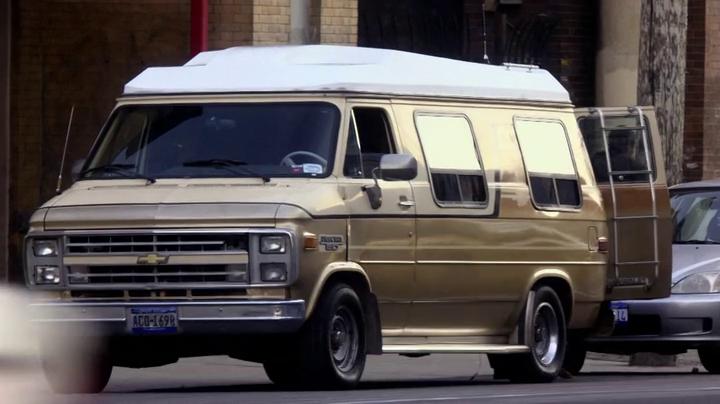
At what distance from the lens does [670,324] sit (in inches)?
633

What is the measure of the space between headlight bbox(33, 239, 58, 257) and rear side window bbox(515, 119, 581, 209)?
382 centimetres

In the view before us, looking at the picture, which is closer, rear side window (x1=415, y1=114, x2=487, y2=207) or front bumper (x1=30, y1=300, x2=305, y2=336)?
front bumper (x1=30, y1=300, x2=305, y2=336)

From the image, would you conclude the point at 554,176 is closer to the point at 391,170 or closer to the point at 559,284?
the point at 559,284

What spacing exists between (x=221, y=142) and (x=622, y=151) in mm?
4052

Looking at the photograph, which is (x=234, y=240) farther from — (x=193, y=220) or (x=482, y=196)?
(x=482, y=196)

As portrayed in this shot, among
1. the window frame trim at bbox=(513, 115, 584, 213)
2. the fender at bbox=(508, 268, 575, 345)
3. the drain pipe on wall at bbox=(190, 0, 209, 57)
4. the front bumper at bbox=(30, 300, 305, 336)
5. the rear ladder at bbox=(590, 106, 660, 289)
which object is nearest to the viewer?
the front bumper at bbox=(30, 300, 305, 336)

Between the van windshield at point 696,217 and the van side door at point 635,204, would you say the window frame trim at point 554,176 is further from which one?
the van windshield at point 696,217

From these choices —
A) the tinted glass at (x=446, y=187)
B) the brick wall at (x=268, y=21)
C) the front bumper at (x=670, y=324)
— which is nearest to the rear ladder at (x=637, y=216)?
the front bumper at (x=670, y=324)

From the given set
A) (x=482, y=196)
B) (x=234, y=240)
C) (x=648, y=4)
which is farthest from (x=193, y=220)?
(x=648, y=4)

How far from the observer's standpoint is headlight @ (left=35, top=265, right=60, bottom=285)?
12789 millimetres

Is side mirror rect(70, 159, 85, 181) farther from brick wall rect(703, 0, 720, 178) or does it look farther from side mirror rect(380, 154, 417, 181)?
brick wall rect(703, 0, 720, 178)

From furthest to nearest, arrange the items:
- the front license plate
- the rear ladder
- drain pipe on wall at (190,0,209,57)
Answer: drain pipe on wall at (190,0,209,57) → the rear ladder → the front license plate

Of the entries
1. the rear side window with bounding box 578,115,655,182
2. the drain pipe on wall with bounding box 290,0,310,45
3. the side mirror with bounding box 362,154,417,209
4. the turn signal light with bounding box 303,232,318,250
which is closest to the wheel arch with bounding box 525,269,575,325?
the rear side window with bounding box 578,115,655,182

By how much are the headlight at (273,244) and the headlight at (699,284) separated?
16.2 ft
